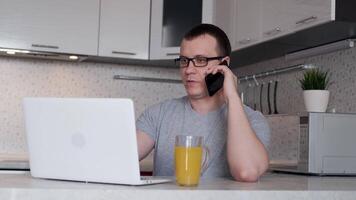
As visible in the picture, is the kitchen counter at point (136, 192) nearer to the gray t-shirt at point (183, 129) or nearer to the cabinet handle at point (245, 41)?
the gray t-shirt at point (183, 129)

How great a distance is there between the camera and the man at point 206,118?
4.81ft

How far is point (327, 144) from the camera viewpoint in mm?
1885

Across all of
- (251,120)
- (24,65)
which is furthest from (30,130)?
(24,65)

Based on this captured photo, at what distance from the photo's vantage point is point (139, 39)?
3207 mm

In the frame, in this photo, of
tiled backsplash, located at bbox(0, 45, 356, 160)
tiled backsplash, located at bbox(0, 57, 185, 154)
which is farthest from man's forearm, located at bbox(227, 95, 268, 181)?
tiled backsplash, located at bbox(0, 57, 185, 154)

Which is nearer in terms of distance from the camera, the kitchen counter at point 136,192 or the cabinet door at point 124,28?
the kitchen counter at point 136,192

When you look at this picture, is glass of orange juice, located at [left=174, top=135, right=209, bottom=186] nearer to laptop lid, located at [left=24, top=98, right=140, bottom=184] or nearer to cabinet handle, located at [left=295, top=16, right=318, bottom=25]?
laptop lid, located at [left=24, top=98, right=140, bottom=184]

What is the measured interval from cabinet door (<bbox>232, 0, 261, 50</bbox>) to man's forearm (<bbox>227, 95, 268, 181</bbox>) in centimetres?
107

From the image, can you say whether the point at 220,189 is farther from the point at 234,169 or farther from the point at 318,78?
the point at 318,78

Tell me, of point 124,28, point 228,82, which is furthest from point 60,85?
point 228,82

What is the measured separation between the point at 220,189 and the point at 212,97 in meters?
0.72

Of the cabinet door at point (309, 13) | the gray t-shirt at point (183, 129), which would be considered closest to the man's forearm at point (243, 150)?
the gray t-shirt at point (183, 129)

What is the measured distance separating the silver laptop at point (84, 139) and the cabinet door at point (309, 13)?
3.50ft

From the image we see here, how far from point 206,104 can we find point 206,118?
0.18 feet
